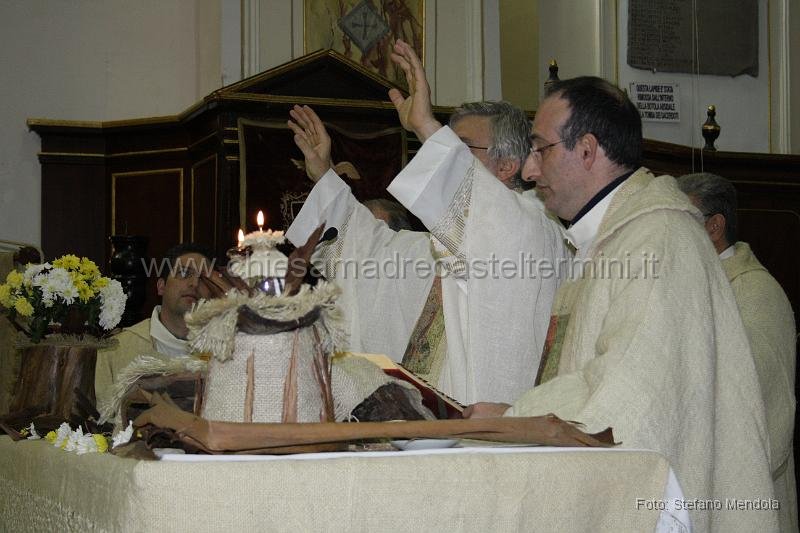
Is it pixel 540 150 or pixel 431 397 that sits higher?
pixel 540 150

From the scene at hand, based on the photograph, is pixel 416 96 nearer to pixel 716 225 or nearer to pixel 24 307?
pixel 24 307

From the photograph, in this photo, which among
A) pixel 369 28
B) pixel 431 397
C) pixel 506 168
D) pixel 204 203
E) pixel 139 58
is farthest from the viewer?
pixel 369 28

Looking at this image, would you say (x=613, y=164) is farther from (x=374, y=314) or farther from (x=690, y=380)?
(x=374, y=314)

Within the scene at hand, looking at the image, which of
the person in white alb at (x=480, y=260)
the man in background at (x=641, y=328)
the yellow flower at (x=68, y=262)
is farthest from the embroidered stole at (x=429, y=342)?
the yellow flower at (x=68, y=262)

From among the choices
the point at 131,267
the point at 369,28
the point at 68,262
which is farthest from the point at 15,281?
the point at 369,28

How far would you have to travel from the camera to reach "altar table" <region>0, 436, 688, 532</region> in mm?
1487

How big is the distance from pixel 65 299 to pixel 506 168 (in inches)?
64.4

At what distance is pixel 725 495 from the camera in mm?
2572

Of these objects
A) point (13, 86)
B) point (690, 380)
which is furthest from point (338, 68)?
point (690, 380)

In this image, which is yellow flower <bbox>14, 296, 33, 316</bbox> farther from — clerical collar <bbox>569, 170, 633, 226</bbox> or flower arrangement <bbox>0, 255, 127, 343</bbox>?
clerical collar <bbox>569, 170, 633, 226</bbox>

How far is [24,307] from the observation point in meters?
3.07

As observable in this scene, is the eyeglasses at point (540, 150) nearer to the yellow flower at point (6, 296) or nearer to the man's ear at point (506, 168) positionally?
the man's ear at point (506, 168)

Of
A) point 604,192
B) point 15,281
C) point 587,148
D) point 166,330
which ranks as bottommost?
point 166,330

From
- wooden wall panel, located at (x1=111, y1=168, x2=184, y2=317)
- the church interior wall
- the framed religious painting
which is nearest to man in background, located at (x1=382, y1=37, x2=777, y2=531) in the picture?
wooden wall panel, located at (x1=111, y1=168, x2=184, y2=317)
